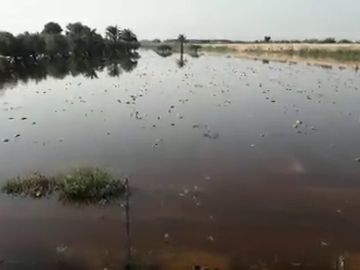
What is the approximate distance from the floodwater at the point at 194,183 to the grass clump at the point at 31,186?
50 cm

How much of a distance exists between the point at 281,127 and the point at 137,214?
14.2 m

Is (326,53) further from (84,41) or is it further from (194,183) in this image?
(194,183)

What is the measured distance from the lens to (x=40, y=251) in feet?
39.7

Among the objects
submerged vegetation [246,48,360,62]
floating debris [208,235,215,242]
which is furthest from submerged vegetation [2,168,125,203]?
submerged vegetation [246,48,360,62]

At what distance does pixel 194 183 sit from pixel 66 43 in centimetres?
9577

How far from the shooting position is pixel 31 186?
16344 mm

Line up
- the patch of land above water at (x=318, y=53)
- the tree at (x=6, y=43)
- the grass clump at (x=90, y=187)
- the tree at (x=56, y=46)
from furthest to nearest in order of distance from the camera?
the tree at (x=56, y=46) < the tree at (x=6, y=43) < the patch of land above water at (x=318, y=53) < the grass clump at (x=90, y=187)

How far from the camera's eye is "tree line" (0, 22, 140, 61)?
286ft

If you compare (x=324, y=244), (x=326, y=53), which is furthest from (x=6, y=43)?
(x=324, y=244)

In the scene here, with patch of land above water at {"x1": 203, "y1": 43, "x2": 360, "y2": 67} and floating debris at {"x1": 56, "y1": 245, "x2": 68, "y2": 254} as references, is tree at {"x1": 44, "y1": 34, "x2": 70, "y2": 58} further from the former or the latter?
floating debris at {"x1": 56, "y1": 245, "x2": 68, "y2": 254}

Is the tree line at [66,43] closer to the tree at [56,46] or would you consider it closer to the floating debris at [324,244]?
the tree at [56,46]

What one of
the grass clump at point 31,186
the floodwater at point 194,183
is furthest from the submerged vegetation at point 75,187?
the floodwater at point 194,183

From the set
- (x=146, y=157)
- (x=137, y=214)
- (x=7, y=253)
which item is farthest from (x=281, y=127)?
(x=7, y=253)

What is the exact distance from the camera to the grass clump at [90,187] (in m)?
15.3
